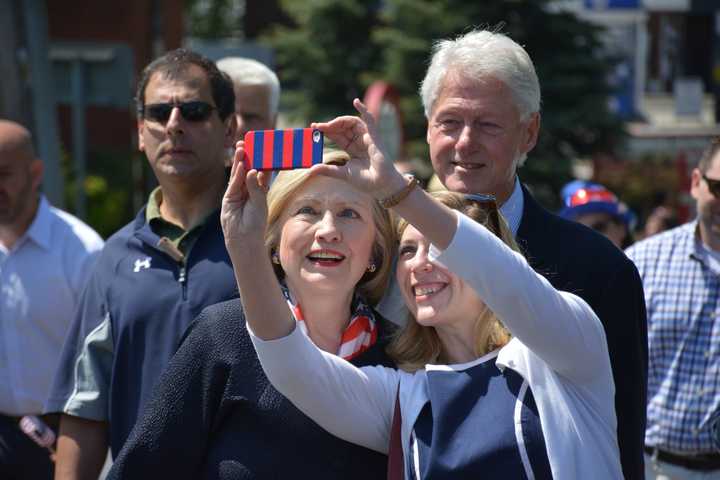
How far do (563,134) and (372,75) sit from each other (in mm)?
3705

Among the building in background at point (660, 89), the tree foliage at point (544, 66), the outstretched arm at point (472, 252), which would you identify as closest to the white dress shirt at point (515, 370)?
the outstretched arm at point (472, 252)

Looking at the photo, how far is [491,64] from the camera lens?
11.7 ft

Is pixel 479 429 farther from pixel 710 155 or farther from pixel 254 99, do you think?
pixel 254 99

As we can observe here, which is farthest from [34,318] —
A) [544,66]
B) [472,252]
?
[544,66]

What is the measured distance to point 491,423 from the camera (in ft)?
9.27

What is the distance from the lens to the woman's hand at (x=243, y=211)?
286 cm

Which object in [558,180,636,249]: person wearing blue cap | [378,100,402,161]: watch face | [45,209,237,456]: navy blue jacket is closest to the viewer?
[45,209,237,456]: navy blue jacket

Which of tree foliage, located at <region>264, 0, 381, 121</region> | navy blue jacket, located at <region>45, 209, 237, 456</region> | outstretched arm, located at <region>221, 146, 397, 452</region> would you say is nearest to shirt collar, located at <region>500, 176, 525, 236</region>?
outstretched arm, located at <region>221, 146, 397, 452</region>

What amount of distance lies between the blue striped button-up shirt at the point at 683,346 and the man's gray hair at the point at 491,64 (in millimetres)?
1901

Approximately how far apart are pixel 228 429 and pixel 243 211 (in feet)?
2.12

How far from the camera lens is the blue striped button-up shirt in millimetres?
5121

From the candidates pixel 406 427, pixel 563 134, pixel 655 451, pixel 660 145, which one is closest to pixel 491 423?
pixel 406 427

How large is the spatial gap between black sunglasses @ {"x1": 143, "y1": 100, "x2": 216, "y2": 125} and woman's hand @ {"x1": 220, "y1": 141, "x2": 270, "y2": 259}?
4.82 ft

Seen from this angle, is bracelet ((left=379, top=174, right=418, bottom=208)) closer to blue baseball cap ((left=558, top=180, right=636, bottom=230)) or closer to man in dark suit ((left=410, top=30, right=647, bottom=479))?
man in dark suit ((left=410, top=30, right=647, bottom=479))
